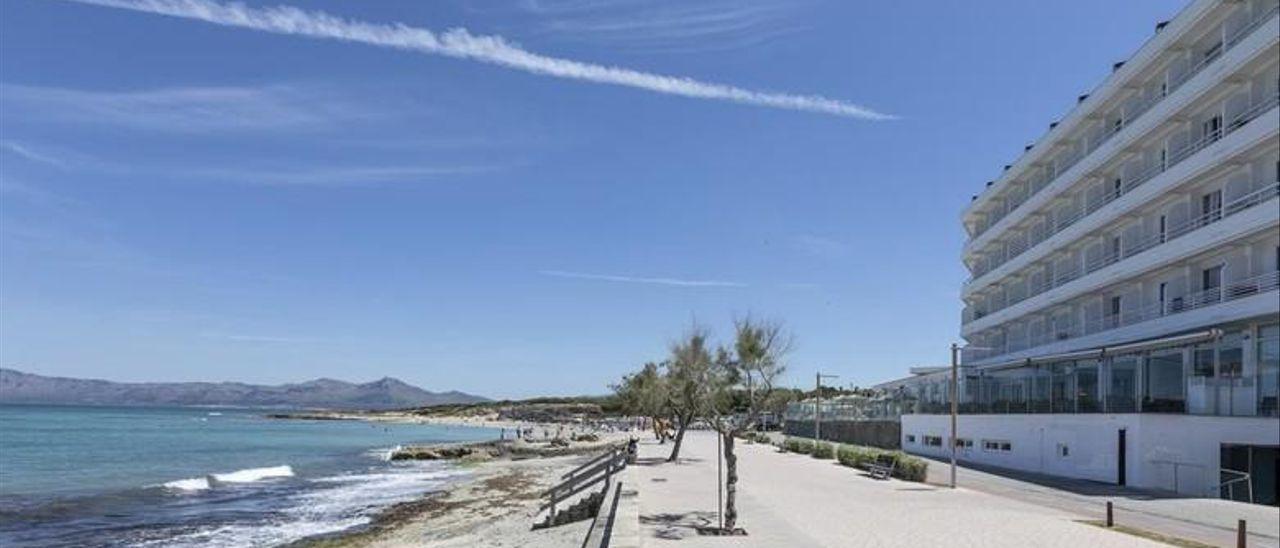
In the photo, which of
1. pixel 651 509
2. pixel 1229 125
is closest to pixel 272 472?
pixel 651 509

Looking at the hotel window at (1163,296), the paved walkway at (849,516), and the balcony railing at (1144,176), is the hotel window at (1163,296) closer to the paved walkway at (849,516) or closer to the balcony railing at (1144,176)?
the balcony railing at (1144,176)

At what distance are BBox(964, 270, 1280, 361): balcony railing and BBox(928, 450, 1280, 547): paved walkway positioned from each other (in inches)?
290

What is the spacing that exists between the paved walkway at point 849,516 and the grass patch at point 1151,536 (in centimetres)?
37

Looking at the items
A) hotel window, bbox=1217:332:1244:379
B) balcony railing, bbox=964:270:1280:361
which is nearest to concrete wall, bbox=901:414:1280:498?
hotel window, bbox=1217:332:1244:379

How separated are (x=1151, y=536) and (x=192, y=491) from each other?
38147 mm

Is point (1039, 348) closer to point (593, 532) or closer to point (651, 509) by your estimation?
point (651, 509)

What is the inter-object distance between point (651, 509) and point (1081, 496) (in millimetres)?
13734

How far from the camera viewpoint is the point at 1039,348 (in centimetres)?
5534

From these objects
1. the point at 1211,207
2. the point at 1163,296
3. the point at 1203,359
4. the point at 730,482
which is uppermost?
the point at 1211,207

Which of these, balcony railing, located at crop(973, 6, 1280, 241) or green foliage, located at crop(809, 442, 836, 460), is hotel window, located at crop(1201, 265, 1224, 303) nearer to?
balcony railing, located at crop(973, 6, 1280, 241)

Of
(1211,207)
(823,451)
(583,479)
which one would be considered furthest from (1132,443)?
(583,479)

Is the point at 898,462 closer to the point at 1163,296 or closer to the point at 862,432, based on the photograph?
the point at 1163,296

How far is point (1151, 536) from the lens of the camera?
19.8 meters

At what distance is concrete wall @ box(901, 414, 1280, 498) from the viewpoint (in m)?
30.0
